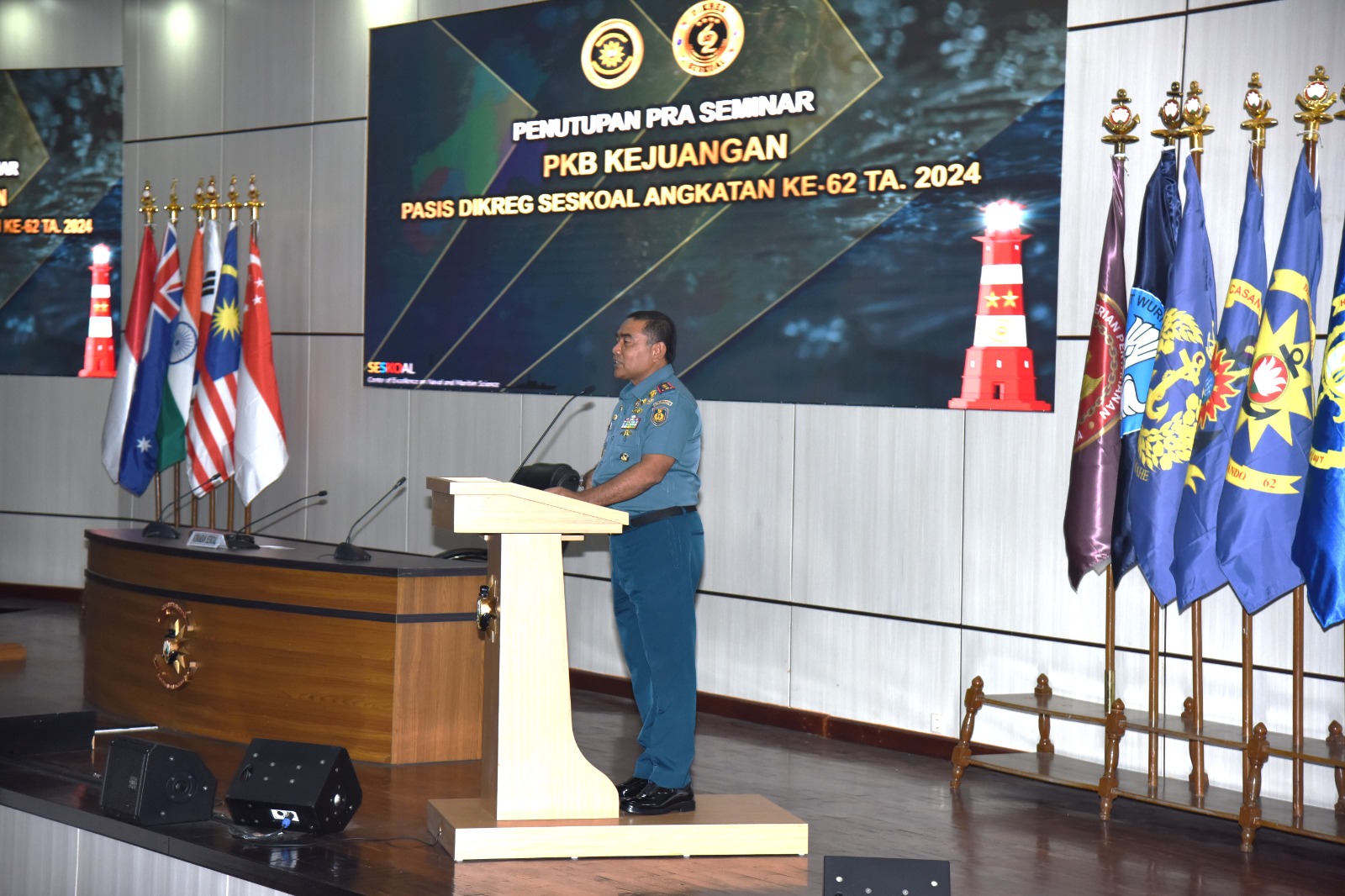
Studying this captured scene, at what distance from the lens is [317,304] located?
8227 mm

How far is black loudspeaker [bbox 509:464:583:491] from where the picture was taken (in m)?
4.63

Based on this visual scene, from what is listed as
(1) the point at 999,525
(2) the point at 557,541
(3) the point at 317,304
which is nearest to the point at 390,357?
(3) the point at 317,304

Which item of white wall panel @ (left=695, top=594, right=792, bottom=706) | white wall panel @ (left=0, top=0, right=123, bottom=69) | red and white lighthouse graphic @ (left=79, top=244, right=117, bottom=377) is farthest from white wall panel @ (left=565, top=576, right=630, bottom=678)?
white wall panel @ (left=0, top=0, right=123, bottom=69)

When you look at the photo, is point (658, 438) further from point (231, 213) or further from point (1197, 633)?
point (231, 213)

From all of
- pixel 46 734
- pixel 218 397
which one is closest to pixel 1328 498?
pixel 46 734

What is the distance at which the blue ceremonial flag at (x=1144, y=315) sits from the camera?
489cm

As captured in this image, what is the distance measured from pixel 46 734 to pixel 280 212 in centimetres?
386

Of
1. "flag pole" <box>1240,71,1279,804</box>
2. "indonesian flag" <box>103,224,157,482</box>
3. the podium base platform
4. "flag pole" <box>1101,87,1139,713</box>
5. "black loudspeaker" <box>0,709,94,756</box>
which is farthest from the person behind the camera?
"indonesian flag" <box>103,224,157,482</box>

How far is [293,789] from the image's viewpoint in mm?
4152

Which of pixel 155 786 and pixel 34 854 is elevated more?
pixel 155 786

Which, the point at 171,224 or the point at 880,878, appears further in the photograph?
the point at 171,224

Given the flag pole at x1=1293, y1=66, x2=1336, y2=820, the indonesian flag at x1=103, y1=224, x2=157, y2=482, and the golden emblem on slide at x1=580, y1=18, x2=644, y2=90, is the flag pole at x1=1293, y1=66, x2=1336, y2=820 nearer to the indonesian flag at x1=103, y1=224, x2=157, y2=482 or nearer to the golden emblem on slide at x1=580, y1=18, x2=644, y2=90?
the golden emblem on slide at x1=580, y1=18, x2=644, y2=90

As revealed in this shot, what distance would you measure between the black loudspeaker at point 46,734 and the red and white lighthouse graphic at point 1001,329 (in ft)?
11.0

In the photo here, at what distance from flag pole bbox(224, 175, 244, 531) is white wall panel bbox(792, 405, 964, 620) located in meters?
3.37
